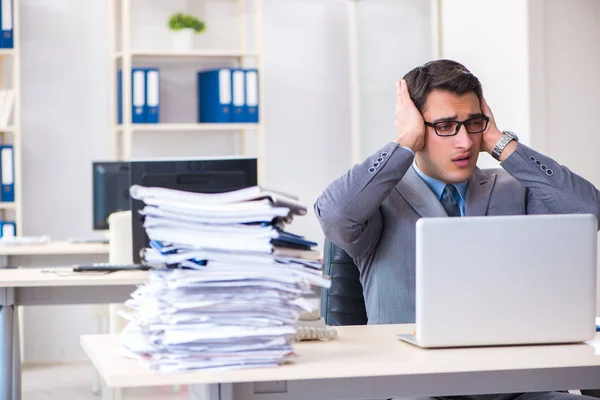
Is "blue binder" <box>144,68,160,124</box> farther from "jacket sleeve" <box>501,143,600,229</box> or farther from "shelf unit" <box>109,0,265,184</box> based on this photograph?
"jacket sleeve" <box>501,143,600,229</box>

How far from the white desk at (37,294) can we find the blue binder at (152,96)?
2256 millimetres

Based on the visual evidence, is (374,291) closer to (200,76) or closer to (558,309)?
(558,309)

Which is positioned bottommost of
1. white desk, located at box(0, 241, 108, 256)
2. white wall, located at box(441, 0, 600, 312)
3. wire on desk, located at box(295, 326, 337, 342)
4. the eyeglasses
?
white desk, located at box(0, 241, 108, 256)

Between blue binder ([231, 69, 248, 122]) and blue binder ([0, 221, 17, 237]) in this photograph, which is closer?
blue binder ([0, 221, 17, 237])

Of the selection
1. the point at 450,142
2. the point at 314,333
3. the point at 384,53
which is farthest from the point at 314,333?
the point at 384,53

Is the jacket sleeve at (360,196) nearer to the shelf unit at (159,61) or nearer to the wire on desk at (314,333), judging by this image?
the wire on desk at (314,333)

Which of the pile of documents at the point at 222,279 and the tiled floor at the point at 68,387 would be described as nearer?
the pile of documents at the point at 222,279

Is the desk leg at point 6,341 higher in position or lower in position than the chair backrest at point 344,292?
lower

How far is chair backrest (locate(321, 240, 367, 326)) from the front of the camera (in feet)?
7.47

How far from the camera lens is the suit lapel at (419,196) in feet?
7.03

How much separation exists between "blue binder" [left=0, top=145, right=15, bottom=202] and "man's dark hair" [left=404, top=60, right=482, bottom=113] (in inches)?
142

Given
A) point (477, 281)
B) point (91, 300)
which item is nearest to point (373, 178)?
point (477, 281)

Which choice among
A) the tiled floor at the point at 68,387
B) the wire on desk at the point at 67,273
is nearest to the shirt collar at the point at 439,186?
the wire on desk at the point at 67,273

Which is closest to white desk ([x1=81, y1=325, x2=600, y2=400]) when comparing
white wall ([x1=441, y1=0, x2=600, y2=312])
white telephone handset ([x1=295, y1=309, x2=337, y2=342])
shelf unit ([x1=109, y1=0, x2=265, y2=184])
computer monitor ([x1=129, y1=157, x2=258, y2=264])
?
white telephone handset ([x1=295, y1=309, x2=337, y2=342])
